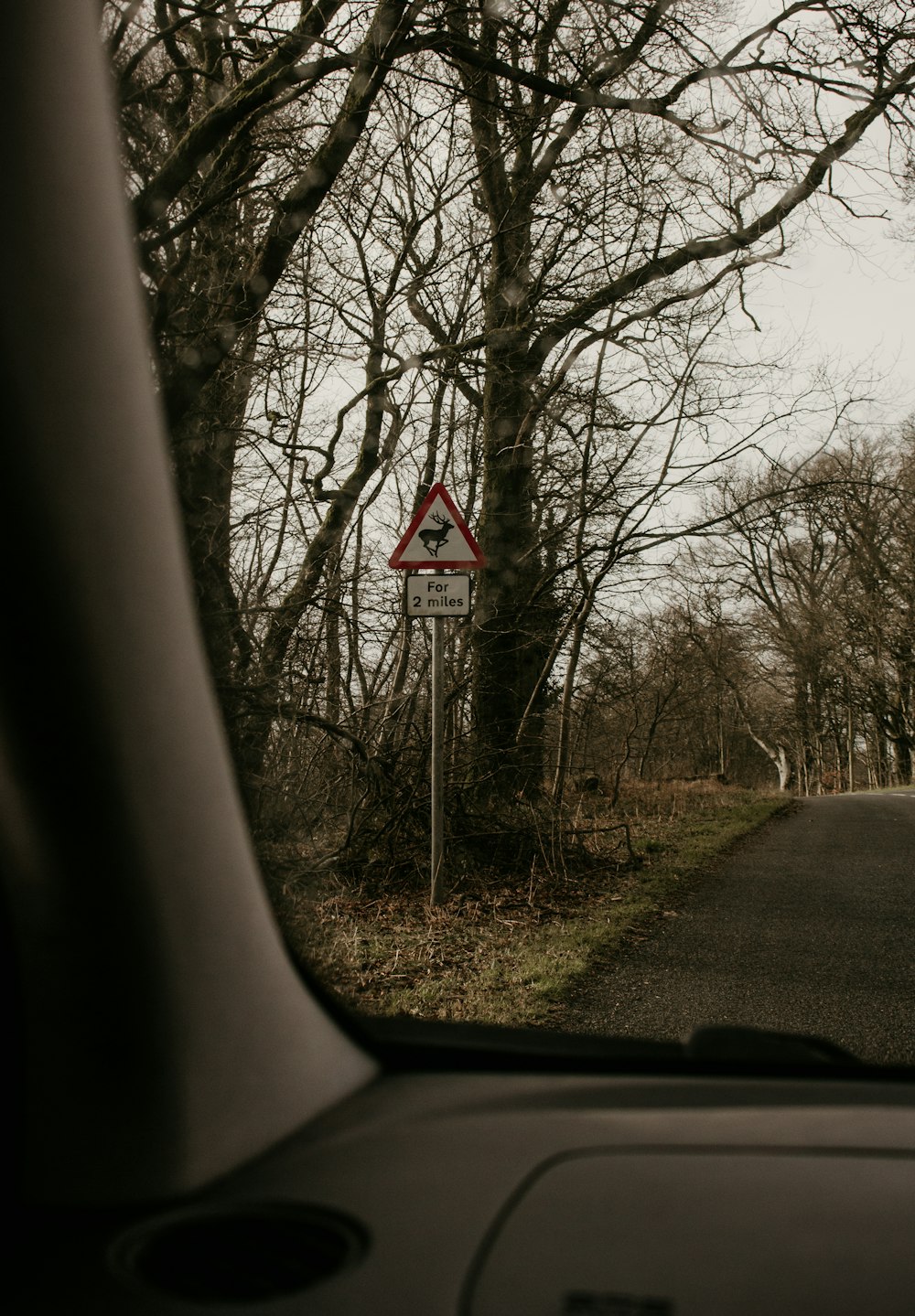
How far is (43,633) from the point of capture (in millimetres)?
1676

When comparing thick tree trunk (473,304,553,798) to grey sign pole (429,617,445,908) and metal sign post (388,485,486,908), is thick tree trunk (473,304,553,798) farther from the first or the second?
metal sign post (388,485,486,908)

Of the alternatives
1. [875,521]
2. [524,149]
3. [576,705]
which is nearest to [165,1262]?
[524,149]

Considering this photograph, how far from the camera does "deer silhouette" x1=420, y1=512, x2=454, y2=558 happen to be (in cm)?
778

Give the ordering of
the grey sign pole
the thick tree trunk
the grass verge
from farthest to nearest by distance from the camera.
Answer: the thick tree trunk
the grey sign pole
the grass verge

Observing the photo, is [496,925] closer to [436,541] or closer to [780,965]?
[780,965]

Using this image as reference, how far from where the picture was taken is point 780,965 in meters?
5.73

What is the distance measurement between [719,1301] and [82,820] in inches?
43.2

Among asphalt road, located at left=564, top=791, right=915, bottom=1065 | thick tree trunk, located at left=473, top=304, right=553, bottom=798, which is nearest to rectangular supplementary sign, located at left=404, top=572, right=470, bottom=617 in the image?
thick tree trunk, located at left=473, top=304, right=553, bottom=798

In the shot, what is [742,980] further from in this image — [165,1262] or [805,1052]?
[165,1262]

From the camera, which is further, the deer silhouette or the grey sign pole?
the grey sign pole

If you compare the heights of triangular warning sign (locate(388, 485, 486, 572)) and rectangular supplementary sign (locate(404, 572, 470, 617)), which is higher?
triangular warning sign (locate(388, 485, 486, 572))

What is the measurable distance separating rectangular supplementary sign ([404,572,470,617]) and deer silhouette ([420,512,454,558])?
0.20 meters

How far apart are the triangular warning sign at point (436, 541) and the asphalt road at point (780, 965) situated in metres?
2.84

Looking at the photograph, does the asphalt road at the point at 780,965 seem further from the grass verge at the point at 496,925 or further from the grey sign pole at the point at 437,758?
the grey sign pole at the point at 437,758
